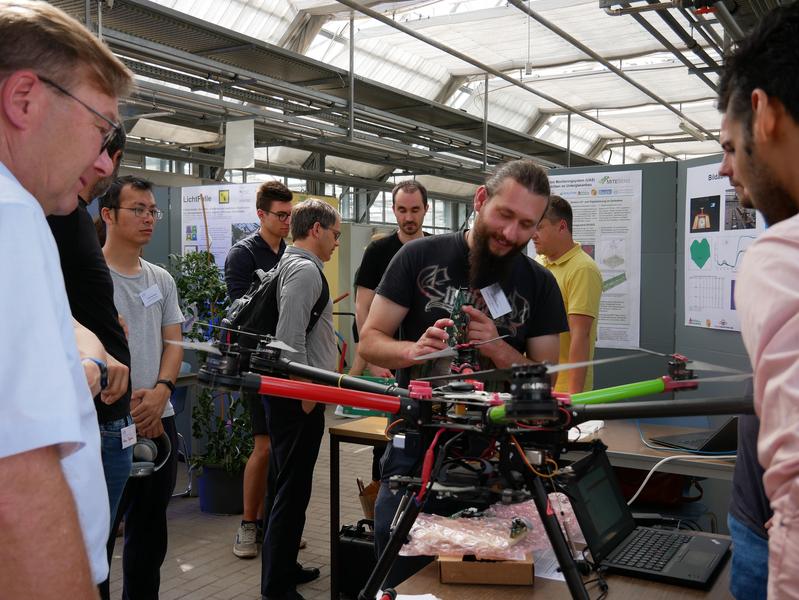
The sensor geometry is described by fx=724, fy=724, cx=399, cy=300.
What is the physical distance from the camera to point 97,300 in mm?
2111

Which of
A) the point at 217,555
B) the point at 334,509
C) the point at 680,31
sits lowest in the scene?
the point at 217,555

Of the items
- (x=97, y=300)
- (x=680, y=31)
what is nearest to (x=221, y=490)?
(x=97, y=300)

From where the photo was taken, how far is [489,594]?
1490 millimetres

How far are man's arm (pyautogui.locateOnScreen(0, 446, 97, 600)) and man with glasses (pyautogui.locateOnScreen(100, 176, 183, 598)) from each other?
1.99m

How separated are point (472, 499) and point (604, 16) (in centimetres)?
584

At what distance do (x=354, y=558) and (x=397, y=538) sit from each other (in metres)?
2.08

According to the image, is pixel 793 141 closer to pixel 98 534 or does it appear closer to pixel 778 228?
pixel 778 228

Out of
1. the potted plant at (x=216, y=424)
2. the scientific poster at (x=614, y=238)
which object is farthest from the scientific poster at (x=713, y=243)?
the potted plant at (x=216, y=424)

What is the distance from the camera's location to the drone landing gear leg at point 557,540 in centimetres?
103

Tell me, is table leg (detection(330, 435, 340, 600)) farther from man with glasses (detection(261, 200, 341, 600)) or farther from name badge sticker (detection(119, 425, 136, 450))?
name badge sticker (detection(119, 425, 136, 450))

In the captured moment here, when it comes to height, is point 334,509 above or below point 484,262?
below

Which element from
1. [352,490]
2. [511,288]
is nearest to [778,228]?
[511,288]

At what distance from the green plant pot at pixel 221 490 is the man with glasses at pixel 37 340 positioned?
12.4 feet

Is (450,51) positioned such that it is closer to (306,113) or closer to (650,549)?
(306,113)
